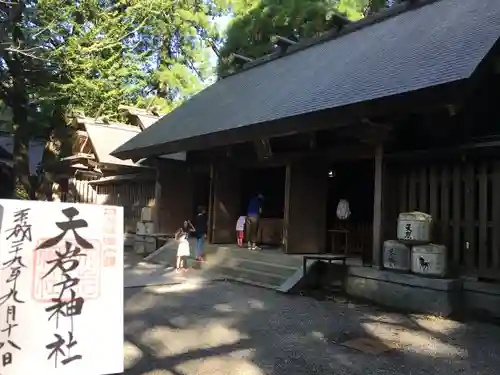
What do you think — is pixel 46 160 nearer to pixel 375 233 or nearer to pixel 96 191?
pixel 96 191

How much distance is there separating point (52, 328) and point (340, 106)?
603cm

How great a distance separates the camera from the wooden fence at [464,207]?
23.8 feet

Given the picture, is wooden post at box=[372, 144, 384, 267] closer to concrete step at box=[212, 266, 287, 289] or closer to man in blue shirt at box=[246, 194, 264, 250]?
concrete step at box=[212, 266, 287, 289]

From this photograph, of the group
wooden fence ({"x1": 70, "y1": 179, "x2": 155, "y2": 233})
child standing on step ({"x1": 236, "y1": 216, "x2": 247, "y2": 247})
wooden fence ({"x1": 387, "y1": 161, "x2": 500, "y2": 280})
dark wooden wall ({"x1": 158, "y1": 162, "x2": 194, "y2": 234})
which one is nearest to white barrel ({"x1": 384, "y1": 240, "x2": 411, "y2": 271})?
wooden fence ({"x1": 387, "y1": 161, "x2": 500, "y2": 280})

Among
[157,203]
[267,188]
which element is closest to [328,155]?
[267,188]

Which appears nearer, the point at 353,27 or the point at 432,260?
the point at 432,260

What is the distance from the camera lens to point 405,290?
299 inches

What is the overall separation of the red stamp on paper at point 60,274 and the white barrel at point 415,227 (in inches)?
224

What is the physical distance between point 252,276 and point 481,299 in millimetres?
4528

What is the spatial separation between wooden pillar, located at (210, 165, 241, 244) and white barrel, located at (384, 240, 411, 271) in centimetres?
562

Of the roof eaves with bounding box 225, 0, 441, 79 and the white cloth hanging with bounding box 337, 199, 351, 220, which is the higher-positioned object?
the roof eaves with bounding box 225, 0, 441, 79

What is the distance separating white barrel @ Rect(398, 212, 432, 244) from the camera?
24.8 ft

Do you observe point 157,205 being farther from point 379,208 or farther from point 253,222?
point 379,208

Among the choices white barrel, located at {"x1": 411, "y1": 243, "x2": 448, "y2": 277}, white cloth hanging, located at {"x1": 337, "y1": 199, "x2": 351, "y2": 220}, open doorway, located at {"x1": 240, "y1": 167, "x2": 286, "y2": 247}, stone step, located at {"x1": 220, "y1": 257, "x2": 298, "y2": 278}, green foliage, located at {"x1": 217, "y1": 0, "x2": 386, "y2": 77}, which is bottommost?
stone step, located at {"x1": 220, "y1": 257, "x2": 298, "y2": 278}
